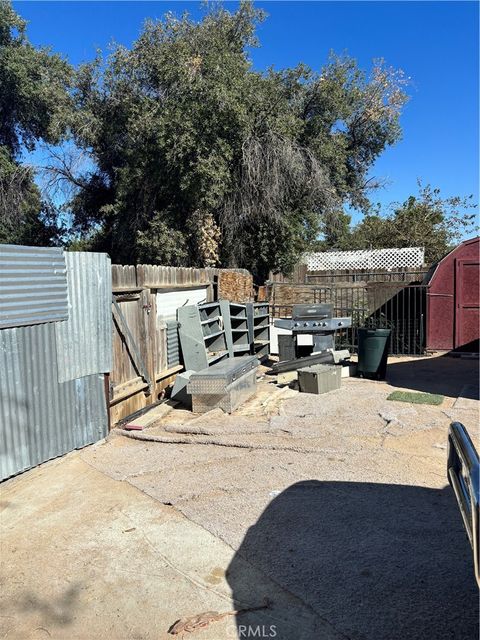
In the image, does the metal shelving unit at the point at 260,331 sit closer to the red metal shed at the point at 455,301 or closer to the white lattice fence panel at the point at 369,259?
the red metal shed at the point at 455,301

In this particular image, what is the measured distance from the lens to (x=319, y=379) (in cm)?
845

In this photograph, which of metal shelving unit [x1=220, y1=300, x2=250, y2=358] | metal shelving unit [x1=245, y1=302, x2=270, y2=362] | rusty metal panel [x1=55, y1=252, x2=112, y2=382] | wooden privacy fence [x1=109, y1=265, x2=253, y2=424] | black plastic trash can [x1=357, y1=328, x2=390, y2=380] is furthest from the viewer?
metal shelving unit [x1=245, y1=302, x2=270, y2=362]

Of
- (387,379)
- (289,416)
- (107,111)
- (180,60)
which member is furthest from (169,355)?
(107,111)

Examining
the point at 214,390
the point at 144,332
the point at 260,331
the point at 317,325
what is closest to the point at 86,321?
the point at 144,332

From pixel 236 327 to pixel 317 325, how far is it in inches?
75.8

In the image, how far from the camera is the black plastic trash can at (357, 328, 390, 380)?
9.70 meters

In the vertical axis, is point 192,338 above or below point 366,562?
above

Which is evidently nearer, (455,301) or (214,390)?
(214,390)

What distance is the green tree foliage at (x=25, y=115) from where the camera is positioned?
17438mm

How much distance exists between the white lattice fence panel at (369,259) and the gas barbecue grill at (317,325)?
891cm

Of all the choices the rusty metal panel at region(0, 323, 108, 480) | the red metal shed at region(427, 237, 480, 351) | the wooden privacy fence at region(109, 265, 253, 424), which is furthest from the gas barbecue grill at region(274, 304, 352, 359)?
the rusty metal panel at region(0, 323, 108, 480)
